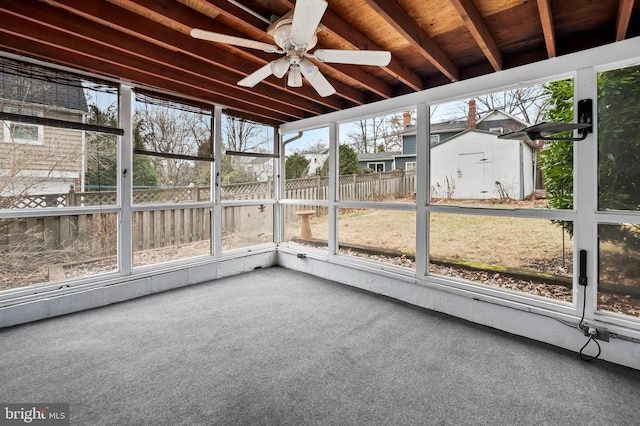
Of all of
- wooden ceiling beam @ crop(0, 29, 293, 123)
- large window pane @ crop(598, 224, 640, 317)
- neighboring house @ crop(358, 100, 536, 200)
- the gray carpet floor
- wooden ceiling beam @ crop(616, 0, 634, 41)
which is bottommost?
the gray carpet floor

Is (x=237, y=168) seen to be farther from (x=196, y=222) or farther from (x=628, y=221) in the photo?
(x=628, y=221)

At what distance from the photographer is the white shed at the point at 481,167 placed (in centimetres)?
296

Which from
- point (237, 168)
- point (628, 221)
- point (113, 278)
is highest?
point (237, 168)

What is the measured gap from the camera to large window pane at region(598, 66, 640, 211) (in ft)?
7.75

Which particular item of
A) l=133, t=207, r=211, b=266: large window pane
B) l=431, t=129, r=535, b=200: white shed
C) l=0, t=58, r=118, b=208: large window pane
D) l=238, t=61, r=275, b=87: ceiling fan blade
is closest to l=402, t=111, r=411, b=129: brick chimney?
l=431, t=129, r=535, b=200: white shed

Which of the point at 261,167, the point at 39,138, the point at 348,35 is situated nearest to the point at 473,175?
the point at 348,35

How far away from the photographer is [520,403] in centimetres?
191

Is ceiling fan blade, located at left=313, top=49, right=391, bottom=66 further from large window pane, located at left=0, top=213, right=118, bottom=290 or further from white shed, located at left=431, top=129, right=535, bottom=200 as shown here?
large window pane, located at left=0, top=213, right=118, bottom=290

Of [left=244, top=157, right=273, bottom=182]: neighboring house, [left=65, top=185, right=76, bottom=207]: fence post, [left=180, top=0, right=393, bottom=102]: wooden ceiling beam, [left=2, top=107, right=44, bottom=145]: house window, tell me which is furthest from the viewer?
[left=244, top=157, right=273, bottom=182]: neighboring house

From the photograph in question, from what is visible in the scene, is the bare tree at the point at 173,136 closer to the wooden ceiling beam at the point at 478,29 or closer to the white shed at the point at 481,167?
the white shed at the point at 481,167

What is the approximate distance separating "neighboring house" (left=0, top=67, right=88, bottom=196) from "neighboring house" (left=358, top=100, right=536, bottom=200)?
12.8ft

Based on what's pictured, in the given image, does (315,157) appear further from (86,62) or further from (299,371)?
(299,371)

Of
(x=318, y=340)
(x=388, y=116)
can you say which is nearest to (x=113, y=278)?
(x=318, y=340)

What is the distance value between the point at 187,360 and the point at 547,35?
3777mm
